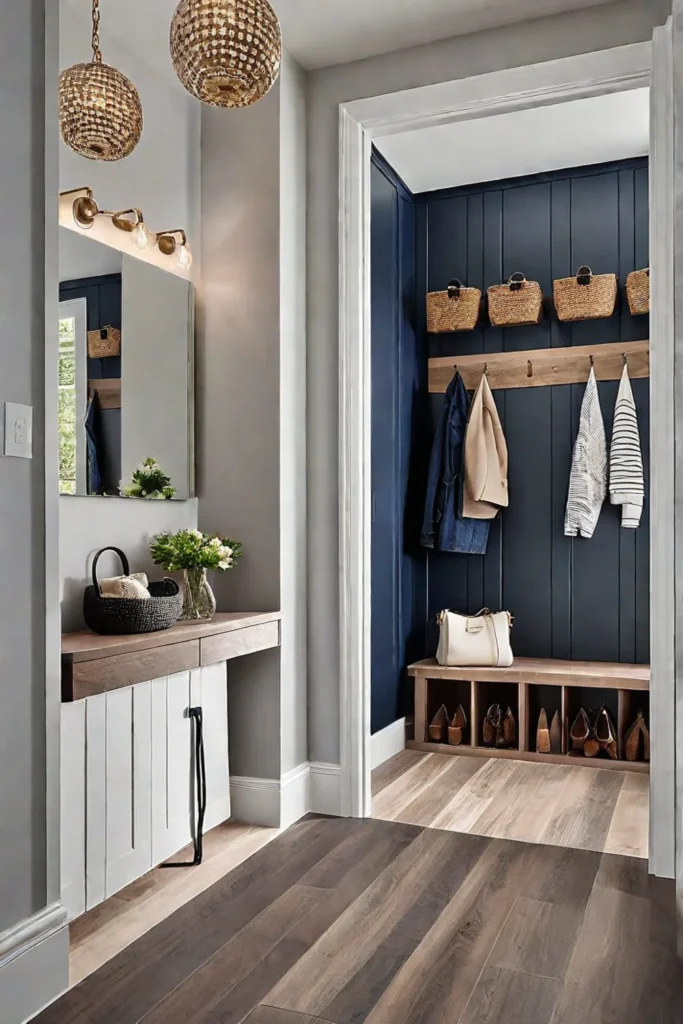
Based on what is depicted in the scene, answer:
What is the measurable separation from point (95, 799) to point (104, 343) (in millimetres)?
1380

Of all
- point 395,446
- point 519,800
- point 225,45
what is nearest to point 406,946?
point 519,800

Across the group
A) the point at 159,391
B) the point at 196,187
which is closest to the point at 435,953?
the point at 159,391

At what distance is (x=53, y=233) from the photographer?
2023 mm

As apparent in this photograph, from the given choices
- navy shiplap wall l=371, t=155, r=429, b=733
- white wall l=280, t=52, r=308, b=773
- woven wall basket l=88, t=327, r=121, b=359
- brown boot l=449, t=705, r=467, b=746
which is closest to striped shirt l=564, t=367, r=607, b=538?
navy shiplap wall l=371, t=155, r=429, b=733

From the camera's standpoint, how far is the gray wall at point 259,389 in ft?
10.2

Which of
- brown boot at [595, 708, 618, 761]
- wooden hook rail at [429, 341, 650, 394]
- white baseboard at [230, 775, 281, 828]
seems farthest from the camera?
wooden hook rail at [429, 341, 650, 394]

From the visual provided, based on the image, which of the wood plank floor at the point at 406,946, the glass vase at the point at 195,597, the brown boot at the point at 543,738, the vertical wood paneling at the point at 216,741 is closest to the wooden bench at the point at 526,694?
the brown boot at the point at 543,738

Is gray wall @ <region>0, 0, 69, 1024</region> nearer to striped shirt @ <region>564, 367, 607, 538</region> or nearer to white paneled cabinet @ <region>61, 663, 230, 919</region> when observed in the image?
white paneled cabinet @ <region>61, 663, 230, 919</region>

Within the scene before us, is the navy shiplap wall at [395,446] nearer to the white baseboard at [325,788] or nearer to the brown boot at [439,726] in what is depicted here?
the brown boot at [439,726]

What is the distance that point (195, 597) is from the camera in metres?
2.88

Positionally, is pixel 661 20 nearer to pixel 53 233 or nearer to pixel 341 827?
pixel 53 233

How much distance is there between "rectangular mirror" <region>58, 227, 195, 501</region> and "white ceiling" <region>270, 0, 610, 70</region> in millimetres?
955

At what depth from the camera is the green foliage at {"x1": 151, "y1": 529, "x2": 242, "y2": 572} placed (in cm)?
283

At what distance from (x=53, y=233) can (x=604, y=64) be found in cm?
193
